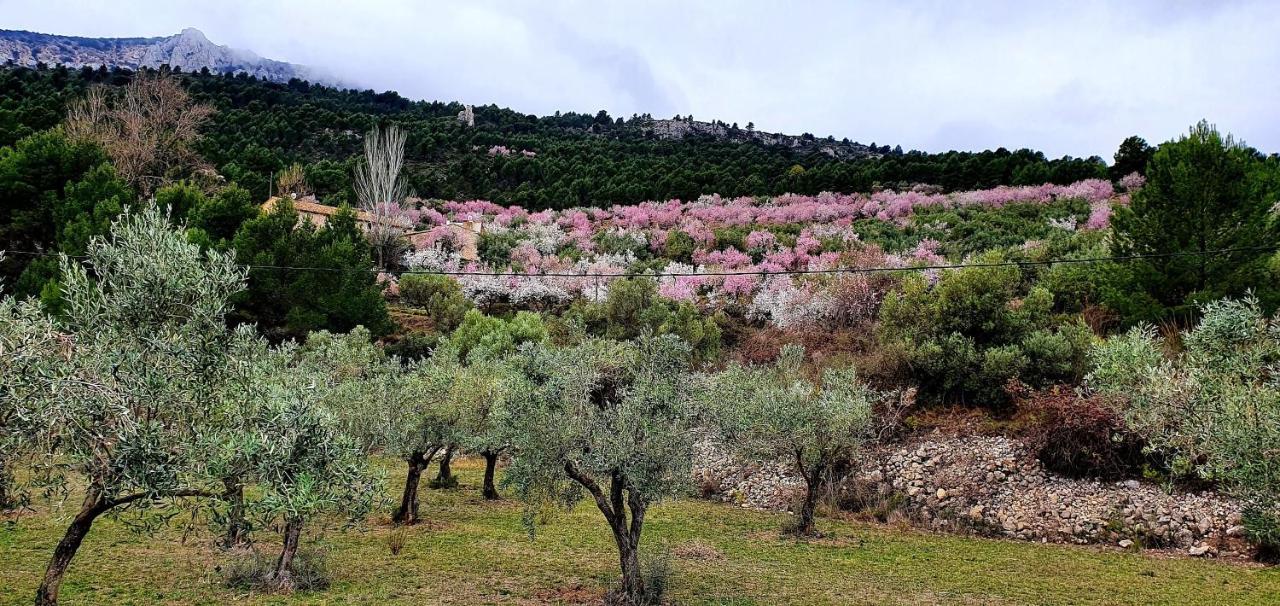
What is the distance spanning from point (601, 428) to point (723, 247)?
3445 cm

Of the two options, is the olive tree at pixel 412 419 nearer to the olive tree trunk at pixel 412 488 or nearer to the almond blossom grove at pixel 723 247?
the olive tree trunk at pixel 412 488

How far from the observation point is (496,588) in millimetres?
12000

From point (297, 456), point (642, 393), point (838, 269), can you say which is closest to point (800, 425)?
point (642, 393)

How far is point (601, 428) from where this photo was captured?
10.6 metres

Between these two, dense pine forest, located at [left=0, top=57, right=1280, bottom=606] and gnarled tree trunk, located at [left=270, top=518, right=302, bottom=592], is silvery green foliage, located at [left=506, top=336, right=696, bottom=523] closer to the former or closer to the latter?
dense pine forest, located at [left=0, top=57, right=1280, bottom=606]

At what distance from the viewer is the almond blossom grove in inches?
1359

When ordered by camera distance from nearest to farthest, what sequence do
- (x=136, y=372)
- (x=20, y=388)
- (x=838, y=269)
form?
(x=20, y=388) → (x=136, y=372) → (x=838, y=269)

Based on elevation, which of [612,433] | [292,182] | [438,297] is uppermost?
[292,182]

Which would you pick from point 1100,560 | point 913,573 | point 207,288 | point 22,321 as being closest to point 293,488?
point 207,288

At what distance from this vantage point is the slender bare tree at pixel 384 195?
46.4 m

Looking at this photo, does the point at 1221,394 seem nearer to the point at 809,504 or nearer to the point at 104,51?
the point at 809,504

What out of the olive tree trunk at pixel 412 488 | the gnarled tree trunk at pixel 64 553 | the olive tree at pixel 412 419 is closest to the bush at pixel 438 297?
the olive tree at pixel 412 419

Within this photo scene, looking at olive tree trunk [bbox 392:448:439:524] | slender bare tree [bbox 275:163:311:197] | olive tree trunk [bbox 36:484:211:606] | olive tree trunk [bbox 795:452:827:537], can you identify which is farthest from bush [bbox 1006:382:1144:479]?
slender bare tree [bbox 275:163:311:197]

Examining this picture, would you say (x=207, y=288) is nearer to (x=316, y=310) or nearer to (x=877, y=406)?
(x=877, y=406)
